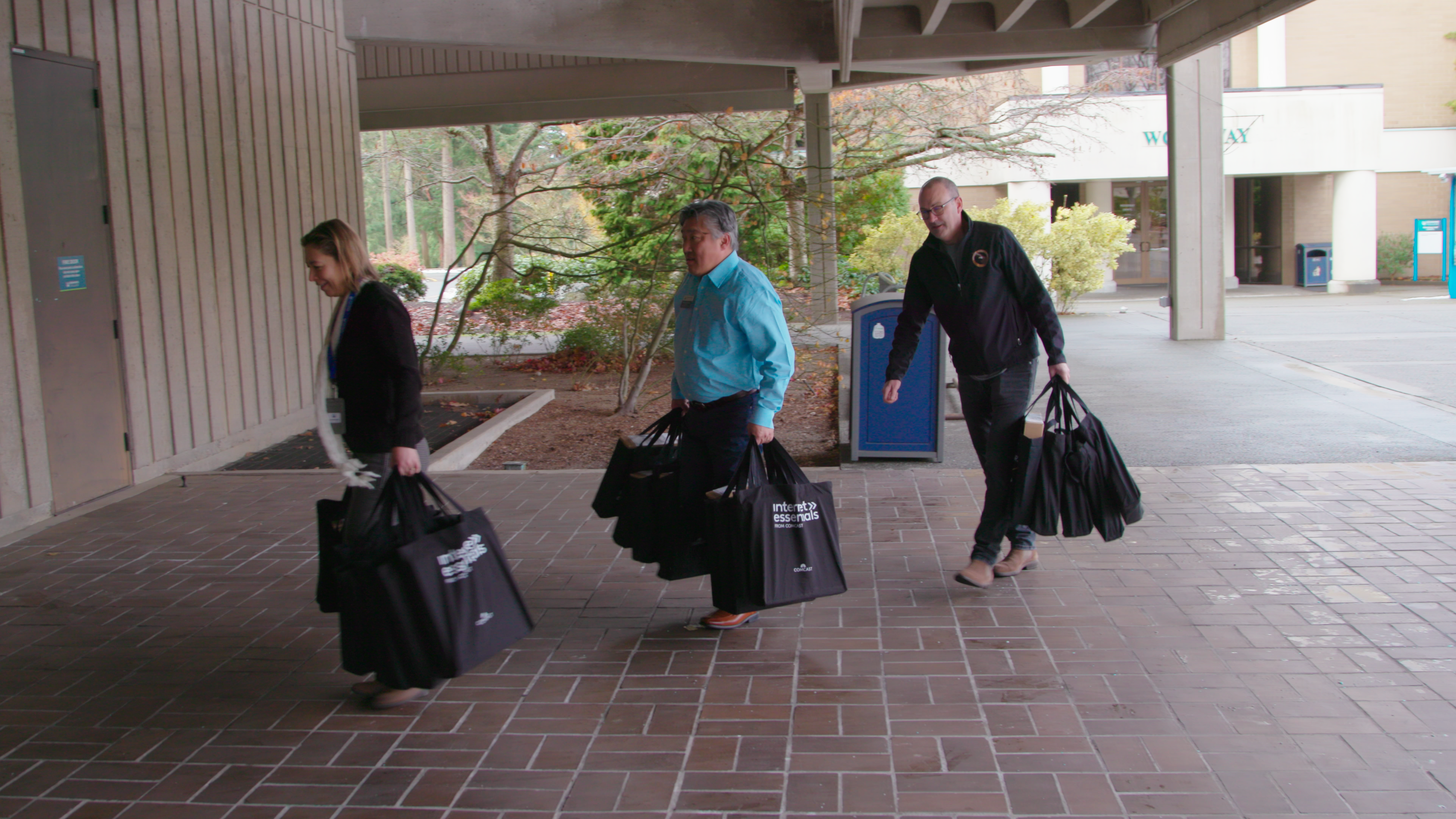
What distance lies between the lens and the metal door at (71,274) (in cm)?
618

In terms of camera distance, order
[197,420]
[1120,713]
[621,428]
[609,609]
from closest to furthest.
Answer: [1120,713]
[609,609]
[197,420]
[621,428]

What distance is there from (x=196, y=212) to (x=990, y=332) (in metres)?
5.93

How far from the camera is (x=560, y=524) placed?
20.0 feet

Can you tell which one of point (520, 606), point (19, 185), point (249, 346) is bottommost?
point (520, 606)

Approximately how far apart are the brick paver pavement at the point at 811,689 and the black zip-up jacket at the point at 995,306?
1032 millimetres

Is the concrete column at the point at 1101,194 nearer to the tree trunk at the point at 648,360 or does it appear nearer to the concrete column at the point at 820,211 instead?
the concrete column at the point at 820,211

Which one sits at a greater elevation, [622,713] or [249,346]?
[249,346]

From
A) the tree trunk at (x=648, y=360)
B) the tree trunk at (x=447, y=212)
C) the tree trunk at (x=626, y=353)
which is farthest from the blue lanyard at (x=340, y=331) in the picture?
the tree trunk at (x=447, y=212)

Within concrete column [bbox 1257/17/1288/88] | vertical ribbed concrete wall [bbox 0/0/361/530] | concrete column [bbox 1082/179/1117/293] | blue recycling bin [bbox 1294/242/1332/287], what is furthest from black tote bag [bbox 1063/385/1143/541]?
concrete column [bbox 1257/17/1288/88]

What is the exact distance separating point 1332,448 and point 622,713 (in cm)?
567

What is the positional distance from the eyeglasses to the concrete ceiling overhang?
21.0ft

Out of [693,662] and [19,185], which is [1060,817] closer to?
[693,662]

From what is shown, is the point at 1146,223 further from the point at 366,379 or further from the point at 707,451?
the point at 366,379

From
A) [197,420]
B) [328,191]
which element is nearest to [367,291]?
[197,420]
